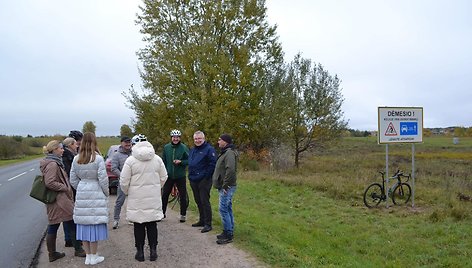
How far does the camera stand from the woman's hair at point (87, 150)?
573 cm

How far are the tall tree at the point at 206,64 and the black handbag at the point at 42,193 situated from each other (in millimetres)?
15979

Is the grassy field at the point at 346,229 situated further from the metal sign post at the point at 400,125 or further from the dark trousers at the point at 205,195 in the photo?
the metal sign post at the point at 400,125

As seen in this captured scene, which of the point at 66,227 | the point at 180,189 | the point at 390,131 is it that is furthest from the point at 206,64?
the point at 66,227

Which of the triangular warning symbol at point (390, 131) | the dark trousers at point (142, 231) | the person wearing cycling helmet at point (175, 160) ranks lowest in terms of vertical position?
the dark trousers at point (142, 231)

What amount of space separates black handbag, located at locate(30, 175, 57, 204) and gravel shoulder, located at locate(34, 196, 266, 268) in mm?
997

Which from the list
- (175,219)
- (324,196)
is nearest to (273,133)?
(324,196)

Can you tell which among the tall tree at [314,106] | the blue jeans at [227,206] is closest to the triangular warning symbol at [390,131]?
the blue jeans at [227,206]

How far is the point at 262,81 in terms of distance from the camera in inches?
1011

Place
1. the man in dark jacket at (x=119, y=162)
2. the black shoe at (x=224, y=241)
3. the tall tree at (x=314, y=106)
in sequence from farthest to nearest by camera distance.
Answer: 1. the tall tree at (x=314, y=106)
2. the man in dark jacket at (x=119, y=162)
3. the black shoe at (x=224, y=241)

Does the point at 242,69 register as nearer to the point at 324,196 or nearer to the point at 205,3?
the point at 205,3

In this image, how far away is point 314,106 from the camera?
30578 mm

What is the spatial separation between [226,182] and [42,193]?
291 centimetres

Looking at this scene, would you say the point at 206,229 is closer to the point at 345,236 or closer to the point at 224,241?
the point at 224,241

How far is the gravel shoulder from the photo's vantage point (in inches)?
235
